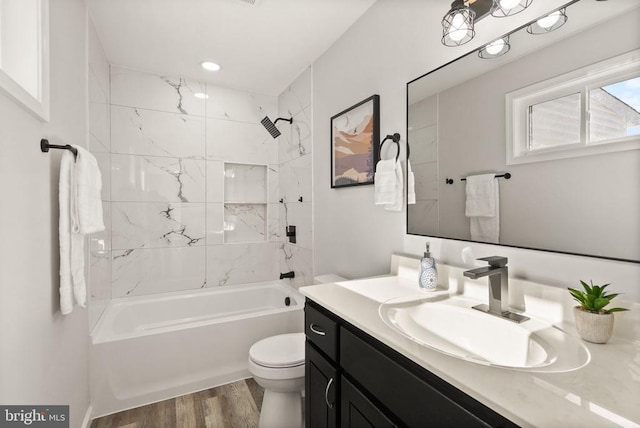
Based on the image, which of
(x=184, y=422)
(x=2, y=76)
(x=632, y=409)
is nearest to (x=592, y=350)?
(x=632, y=409)

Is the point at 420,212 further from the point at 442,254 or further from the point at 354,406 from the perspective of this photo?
the point at 354,406

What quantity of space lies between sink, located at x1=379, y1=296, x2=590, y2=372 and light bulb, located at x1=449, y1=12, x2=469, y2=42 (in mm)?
1064

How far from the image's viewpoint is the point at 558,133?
3.15ft

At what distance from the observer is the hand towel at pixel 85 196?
1.29 metres

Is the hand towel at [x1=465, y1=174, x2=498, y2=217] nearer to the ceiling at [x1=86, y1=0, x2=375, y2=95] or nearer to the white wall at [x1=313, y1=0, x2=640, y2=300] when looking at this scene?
the white wall at [x1=313, y1=0, x2=640, y2=300]

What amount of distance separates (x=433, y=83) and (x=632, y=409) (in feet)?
4.29

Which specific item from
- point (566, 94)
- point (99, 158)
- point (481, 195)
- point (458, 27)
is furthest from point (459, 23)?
point (99, 158)

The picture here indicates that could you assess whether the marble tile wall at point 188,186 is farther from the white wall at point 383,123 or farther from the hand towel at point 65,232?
the hand towel at point 65,232

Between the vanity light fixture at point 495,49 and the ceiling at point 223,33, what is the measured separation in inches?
36.0

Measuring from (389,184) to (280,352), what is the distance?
3.73 feet

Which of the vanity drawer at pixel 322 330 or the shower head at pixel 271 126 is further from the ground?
the shower head at pixel 271 126

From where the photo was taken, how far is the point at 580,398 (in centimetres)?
55

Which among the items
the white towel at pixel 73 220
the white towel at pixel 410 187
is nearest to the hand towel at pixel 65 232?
the white towel at pixel 73 220

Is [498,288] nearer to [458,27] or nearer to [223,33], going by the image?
[458,27]
